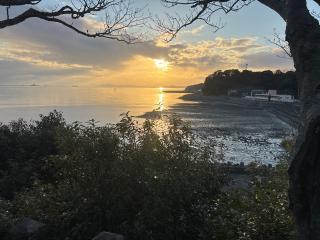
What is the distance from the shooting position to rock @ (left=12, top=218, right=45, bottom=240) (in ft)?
20.3

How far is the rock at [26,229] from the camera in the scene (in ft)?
20.3

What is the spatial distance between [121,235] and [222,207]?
1.35 metres

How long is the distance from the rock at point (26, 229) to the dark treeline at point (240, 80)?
125m

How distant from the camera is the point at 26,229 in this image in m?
6.22

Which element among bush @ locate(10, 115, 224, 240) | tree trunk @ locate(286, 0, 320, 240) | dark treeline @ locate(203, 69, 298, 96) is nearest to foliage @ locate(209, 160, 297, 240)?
bush @ locate(10, 115, 224, 240)

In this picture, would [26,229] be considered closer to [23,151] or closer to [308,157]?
[308,157]

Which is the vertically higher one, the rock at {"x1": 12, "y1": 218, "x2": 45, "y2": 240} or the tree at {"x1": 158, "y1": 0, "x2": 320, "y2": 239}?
the tree at {"x1": 158, "y1": 0, "x2": 320, "y2": 239}

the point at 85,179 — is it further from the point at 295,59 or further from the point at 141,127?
the point at 295,59

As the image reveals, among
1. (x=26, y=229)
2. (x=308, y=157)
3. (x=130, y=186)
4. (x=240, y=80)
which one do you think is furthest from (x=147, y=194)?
(x=240, y=80)

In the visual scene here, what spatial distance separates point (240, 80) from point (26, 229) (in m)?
144

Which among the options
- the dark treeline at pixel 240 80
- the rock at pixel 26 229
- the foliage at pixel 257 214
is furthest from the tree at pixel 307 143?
the dark treeline at pixel 240 80

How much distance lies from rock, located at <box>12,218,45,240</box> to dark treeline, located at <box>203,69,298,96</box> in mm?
124767

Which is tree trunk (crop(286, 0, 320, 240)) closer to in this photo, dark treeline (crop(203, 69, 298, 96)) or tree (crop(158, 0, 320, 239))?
tree (crop(158, 0, 320, 239))

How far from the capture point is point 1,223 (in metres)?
6.69
